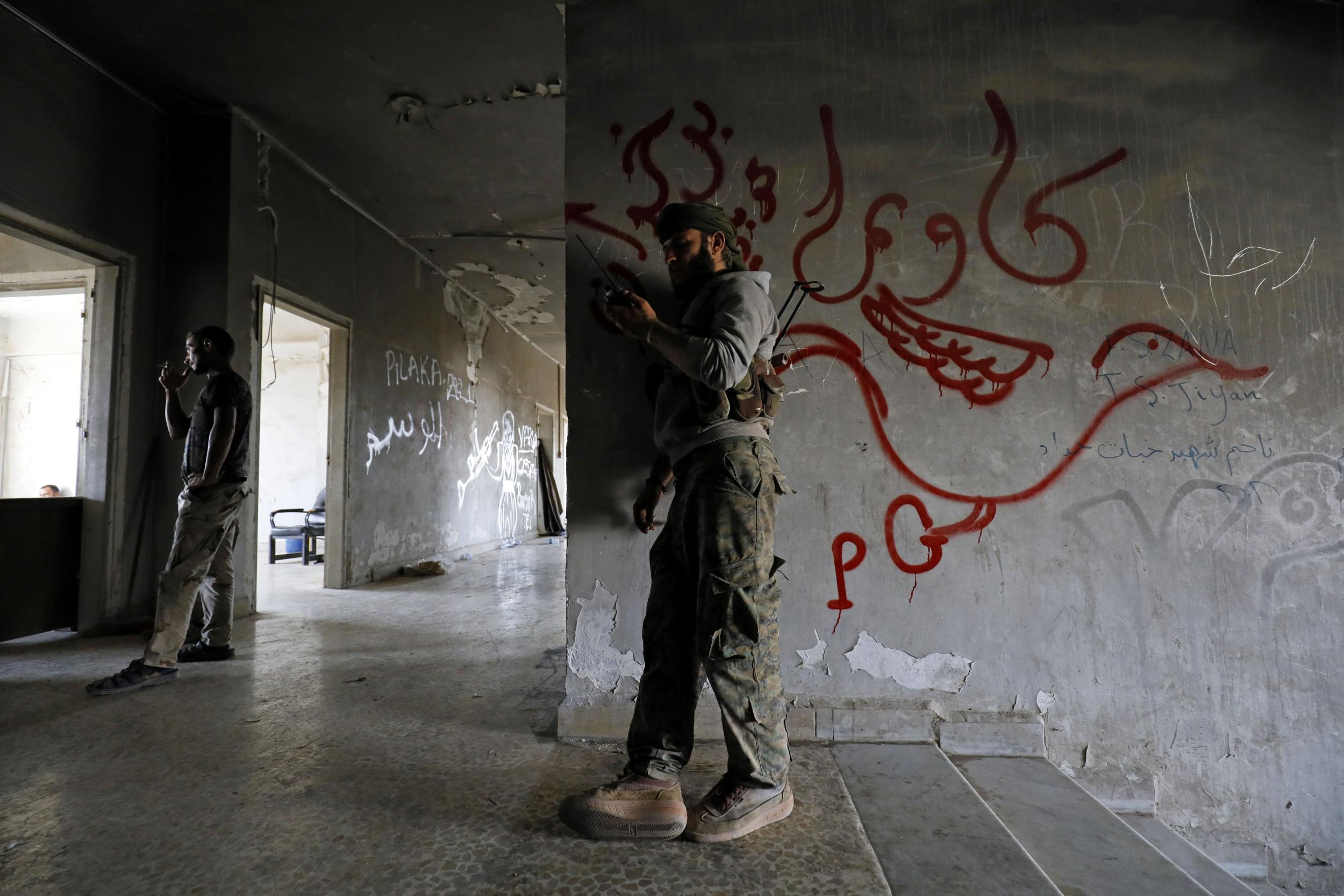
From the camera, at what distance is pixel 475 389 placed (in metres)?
7.65

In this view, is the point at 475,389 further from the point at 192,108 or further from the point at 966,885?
the point at 966,885

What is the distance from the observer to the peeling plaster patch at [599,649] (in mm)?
2029

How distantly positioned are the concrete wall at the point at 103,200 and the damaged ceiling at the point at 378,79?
0.18m

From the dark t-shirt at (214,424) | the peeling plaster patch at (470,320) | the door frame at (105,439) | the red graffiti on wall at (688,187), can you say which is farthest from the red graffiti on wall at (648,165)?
the peeling plaster patch at (470,320)

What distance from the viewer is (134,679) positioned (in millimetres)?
2521

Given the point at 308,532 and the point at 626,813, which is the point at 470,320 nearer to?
the point at 308,532

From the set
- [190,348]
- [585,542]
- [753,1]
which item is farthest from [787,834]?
[190,348]

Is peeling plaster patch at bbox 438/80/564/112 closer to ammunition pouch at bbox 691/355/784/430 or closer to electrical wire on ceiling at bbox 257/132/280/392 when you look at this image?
electrical wire on ceiling at bbox 257/132/280/392

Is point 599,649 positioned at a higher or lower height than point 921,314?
lower

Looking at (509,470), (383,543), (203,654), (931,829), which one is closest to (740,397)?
(931,829)

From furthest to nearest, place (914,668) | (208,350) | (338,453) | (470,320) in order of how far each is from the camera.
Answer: (470,320) → (338,453) → (208,350) → (914,668)

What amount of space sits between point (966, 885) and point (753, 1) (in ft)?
8.49

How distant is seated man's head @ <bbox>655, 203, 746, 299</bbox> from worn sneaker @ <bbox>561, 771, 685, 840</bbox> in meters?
1.26

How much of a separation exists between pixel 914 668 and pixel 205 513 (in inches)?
117
